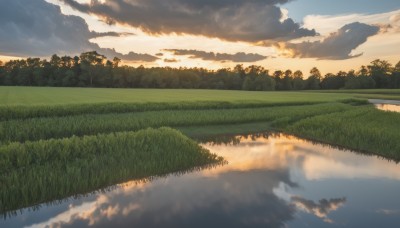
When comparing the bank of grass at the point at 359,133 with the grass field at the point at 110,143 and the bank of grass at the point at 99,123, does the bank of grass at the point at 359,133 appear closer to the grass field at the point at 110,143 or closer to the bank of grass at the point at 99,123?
the grass field at the point at 110,143

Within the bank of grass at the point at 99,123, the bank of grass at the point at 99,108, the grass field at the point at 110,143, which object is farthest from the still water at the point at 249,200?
the bank of grass at the point at 99,108

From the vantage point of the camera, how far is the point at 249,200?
9320 millimetres

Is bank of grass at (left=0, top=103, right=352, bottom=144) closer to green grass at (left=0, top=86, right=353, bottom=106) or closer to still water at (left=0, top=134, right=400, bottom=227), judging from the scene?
still water at (left=0, top=134, right=400, bottom=227)

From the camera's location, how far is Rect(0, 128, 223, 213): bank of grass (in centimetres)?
860

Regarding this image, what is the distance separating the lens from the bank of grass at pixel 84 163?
8602 millimetres

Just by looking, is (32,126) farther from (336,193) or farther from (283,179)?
(336,193)

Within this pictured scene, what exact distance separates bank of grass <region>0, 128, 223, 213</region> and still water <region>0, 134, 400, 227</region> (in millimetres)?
464

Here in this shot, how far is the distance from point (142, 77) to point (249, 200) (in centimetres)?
11197

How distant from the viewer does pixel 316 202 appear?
30.3 ft

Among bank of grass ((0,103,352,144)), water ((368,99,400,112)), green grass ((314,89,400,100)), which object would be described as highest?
bank of grass ((0,103,352,144))

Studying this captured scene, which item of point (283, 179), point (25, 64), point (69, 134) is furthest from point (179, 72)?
point (283, 179)

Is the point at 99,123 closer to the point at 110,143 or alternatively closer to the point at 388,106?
the point at 110,143

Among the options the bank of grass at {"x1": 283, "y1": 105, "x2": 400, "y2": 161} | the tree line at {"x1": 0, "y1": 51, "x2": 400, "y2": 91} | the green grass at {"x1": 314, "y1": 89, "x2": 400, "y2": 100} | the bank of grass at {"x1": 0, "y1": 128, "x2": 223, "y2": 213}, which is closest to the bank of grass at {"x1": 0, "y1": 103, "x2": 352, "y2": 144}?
the bank of grass at {"x1": 283, "y1": 105, "x2": 400, "y2": 161}

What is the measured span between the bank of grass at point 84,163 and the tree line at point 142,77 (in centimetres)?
10609
